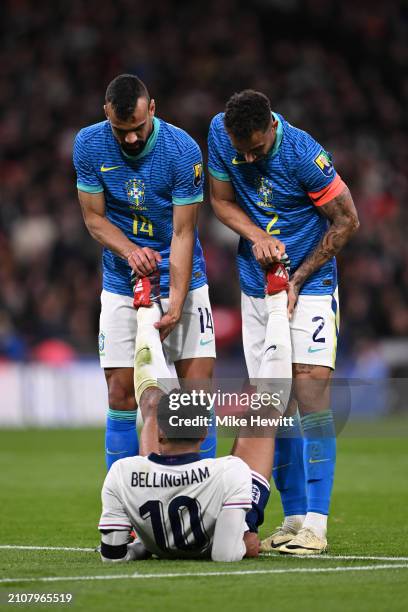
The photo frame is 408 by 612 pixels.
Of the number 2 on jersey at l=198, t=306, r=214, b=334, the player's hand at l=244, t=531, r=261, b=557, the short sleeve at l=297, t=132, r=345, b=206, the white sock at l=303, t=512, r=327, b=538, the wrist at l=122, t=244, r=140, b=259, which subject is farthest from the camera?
the number 2 on jersey at l=198, t=306, r=214, b=334

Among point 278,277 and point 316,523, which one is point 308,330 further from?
point 316,523

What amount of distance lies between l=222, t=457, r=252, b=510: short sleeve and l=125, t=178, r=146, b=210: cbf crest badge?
1852mm

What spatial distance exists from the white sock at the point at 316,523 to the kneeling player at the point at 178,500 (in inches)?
31.0

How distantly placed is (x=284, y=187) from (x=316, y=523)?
1.89 m

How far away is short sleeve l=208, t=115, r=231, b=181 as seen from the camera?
24.0 feet

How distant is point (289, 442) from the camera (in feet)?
24.3

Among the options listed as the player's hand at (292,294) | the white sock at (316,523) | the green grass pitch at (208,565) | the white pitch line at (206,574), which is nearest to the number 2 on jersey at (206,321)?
the player's hand at (292,294)

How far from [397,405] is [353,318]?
1579 mm

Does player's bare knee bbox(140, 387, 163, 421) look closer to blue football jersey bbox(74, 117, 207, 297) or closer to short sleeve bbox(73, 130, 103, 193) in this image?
blue football jersey bbox(74, 117, 207, 297)

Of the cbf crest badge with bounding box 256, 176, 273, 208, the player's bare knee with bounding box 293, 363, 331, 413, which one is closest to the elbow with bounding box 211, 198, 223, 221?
the cbf crest badge with bounding box 256, 176, 273, 208

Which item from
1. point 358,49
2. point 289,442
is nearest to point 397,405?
point 358,49

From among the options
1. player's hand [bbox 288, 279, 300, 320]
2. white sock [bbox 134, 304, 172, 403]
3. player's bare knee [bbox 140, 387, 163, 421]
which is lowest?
player's bare knee [bbox 140, 387, 163, 421]

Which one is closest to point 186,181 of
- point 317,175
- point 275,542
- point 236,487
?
point 317,175

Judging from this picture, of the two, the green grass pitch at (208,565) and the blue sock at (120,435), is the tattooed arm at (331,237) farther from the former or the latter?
the green grass pitch at (208,565)
